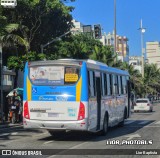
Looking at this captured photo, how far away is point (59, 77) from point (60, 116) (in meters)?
1.45

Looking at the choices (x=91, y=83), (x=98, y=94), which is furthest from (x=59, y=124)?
(x=98, y=94)

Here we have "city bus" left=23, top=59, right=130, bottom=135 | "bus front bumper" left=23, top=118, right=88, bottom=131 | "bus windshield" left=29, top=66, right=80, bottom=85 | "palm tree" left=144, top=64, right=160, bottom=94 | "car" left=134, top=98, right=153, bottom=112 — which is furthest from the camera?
"palm tree" left=144, top=64, right=160, bottom=94

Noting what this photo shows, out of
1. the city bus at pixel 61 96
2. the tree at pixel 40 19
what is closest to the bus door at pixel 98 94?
the city bus at pixel 61 96

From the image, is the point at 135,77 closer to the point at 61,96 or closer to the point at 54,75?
the point at 54,75

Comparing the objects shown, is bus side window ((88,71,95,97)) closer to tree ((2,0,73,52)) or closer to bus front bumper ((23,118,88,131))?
bus front bumper ((23,118,88,131))

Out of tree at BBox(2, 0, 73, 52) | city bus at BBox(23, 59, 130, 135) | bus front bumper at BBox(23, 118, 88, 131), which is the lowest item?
bus front bumper at BBox(23, 118, 88, 131)

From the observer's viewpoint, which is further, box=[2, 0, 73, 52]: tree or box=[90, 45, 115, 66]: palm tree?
box=[90, 45, 115, 66]: palm tree

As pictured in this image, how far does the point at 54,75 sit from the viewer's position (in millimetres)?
16781

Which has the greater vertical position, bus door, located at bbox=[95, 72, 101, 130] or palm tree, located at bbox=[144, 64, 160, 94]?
palm tree, located at bbox=[144, 64, 160, 94]

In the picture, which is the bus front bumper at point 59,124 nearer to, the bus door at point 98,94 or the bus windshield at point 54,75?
the bus windshield at point 54,75

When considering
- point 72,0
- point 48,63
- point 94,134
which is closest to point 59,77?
point 48,63

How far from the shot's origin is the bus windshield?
653 inches

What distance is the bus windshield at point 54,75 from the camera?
54.4 feet

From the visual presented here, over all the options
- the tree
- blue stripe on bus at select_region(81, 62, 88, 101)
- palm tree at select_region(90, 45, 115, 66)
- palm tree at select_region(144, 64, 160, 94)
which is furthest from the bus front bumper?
palm tree at select_region(144, 64, 160, 94)
